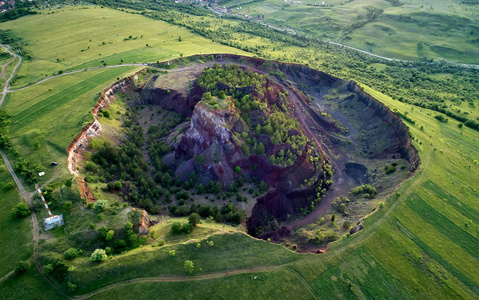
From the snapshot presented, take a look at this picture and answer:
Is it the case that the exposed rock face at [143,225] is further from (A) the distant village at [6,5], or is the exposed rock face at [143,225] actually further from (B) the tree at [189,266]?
(A) the distant village at [6,5]

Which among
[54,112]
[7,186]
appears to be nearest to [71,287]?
[7,186]

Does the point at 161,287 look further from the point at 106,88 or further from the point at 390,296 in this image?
the point at 106,88

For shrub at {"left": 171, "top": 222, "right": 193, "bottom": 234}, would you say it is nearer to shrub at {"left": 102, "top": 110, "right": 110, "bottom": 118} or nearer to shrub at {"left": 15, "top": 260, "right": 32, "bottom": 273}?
shrub at {"left": 15, "top": 260, "right": 32, "bottom": 273}

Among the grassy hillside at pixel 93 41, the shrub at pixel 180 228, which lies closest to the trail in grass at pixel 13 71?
the grassy hillside at pixel 93 41

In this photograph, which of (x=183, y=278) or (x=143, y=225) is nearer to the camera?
(x=183, y=278)

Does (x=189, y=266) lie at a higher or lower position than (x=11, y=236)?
lower

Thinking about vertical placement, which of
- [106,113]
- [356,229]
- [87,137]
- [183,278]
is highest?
[106,113]

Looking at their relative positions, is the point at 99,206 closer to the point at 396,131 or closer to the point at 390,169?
the point at 390,169

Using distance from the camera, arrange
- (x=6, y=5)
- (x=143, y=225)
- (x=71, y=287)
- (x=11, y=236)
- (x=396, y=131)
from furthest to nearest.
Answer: (x=6, y=5), (x=396, y=131), (x=143, y=225), (x=11, y=236), (x=71, y=287)
